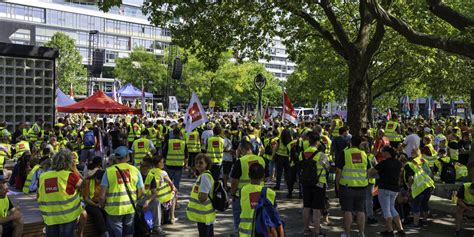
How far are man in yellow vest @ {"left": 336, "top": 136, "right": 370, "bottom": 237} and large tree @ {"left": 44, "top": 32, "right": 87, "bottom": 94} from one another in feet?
158

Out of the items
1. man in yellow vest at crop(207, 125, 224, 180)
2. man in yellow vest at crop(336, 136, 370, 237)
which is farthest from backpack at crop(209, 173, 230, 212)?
man in yellow vest at crop(207, 125, 224, 180)

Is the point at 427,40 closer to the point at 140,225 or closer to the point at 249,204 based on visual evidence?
the point at 249,204

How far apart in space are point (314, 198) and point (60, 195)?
169 inches

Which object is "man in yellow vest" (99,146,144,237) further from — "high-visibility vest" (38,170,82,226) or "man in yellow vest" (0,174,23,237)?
"man in yellow vest" (0,174,23,237)

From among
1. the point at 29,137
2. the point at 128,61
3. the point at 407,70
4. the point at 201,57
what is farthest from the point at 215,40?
the point at 128,61

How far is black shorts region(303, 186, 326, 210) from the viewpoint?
8070 millimetres

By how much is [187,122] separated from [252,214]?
7.64m

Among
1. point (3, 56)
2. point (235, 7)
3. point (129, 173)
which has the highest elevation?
point (235, 7)

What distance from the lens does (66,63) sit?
174ft

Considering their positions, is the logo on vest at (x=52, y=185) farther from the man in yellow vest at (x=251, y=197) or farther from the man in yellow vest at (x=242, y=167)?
the man in yellow vest at (x=242, y=167)

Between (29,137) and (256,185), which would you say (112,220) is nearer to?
(256,185)

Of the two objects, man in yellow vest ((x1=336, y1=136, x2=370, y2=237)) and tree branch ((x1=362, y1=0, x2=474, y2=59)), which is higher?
tree branch ((x1=362, y1=0, x2=474, y2=59))

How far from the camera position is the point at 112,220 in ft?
21.0

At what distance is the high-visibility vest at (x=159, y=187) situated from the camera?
26.1 feet
